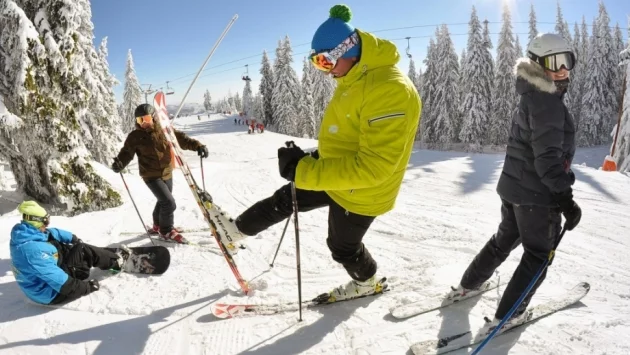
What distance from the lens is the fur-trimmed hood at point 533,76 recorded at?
8.07 ft

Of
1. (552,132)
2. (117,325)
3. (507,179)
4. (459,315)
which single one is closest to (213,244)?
(117,325)

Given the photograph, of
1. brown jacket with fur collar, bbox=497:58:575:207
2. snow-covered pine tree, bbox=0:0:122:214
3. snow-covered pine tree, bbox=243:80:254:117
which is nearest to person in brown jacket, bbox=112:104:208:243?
brown jacket with fur collar, bbox=497:58:575:207

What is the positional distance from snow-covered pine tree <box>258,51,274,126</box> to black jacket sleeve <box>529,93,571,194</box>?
51.7 metres

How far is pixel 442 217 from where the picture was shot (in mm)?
6008

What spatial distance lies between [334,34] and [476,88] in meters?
36.3

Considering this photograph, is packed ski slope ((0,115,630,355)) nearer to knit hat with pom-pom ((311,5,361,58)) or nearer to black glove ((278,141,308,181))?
black glove ((278,141,308,181))

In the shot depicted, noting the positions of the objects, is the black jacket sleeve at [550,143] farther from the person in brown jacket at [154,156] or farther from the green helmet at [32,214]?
the green helmet at [32,214]

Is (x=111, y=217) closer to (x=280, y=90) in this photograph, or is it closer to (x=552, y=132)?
(x=552, y=132)

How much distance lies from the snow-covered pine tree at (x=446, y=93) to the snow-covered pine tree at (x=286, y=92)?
18284mm

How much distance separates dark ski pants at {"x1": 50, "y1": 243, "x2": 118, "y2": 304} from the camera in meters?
3.59

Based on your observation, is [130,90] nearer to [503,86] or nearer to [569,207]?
[503,86]

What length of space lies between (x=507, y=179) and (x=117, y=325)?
3512 millimetres

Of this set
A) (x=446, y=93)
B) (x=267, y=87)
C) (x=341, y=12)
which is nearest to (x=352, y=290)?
(x=341, y=12)

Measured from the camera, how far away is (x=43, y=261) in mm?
3434
